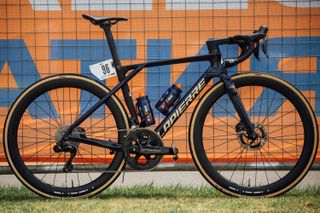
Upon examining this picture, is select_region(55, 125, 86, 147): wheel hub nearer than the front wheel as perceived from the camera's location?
Yes

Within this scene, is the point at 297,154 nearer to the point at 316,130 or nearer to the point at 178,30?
the point at 316,130

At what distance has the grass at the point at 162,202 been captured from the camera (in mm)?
4172

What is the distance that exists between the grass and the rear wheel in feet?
0.49

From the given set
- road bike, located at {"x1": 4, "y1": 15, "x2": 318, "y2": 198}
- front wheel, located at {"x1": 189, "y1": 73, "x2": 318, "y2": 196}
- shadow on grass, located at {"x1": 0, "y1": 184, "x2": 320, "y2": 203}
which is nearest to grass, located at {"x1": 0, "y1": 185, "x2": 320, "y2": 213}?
shadow on grass, located at {"x1": 0, "y1": 184, "x2": 320, "y2": 203}

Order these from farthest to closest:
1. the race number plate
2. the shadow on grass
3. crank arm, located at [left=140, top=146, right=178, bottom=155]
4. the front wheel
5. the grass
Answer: the front wheel, the shadow on grass, the race number plate, crank arm, located at [left=140, top=146, right=178, bottom=155], the grass

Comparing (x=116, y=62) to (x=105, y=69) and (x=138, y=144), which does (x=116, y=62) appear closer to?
(x=105, y=69)

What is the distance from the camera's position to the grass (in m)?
4.17

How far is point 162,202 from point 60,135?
34.0 inches

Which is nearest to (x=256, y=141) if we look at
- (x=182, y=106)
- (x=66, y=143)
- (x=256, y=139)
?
(x=256, y=139)

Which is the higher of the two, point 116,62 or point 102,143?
point 116,62

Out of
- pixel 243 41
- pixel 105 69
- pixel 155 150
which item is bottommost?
pixel 155 150

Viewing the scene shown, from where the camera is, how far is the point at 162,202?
14.6 ft

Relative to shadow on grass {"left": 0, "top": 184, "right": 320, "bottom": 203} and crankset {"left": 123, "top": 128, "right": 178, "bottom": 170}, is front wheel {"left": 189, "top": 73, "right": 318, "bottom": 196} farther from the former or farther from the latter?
crankset {"left": 123, "top": 128, "right": 178, "bottom": 170}

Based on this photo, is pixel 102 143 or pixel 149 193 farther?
pixel 149 193
